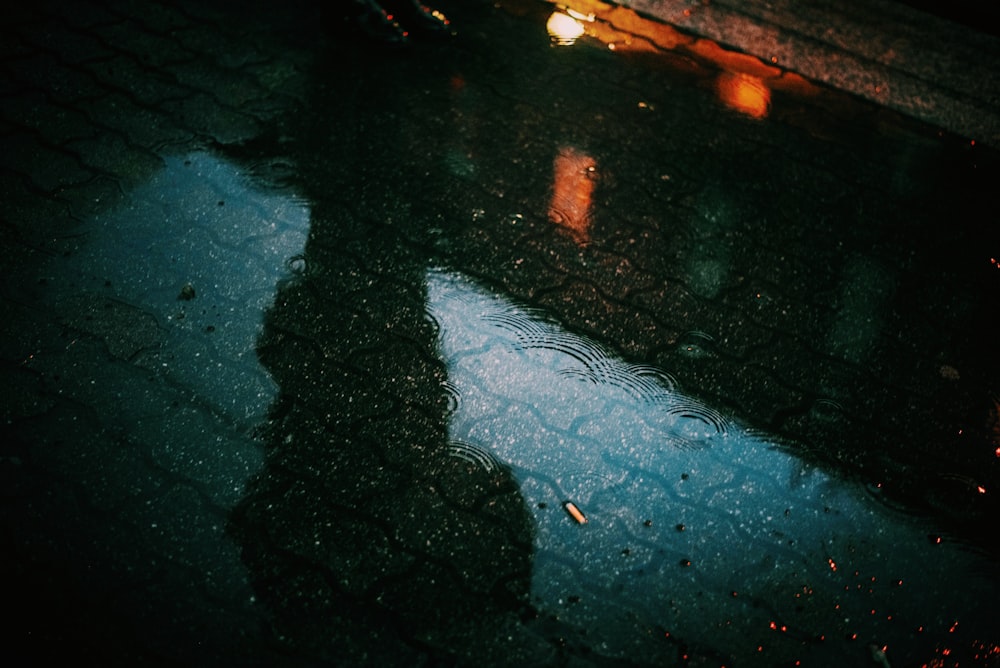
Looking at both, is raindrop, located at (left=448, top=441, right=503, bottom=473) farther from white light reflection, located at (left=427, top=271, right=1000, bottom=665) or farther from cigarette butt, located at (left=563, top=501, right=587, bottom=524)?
cigarette butt, located at (left=563, top=501, right=587, bottom=524)

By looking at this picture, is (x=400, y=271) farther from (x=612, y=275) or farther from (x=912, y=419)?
(x=912, y=419)

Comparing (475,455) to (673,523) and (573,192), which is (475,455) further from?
(573,192)

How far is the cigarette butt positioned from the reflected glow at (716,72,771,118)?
2.98m

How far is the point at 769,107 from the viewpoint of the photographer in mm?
4203

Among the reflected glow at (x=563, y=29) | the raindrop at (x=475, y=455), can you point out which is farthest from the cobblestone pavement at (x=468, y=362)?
the reflected glow at (x=563, y=29)

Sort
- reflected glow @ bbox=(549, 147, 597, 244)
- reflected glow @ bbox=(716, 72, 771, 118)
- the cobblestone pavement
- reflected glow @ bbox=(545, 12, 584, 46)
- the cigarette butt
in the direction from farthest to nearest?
reflected glow @ bbox=(545, 12, 584, 46) < reflected glow @ bbox=(716, 72, 771, 118) < reflected glow @ bbox=(549, 147, 597, 244) < the cigarette butt < the cobblestone pavement

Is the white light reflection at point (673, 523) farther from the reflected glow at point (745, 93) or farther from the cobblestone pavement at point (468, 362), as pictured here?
the reflected glow at point (745, 93)

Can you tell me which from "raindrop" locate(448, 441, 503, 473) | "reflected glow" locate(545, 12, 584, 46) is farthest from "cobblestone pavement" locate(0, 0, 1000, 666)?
"reflected glow" locate(545, 12, 584, 46)

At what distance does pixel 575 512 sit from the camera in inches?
89.0

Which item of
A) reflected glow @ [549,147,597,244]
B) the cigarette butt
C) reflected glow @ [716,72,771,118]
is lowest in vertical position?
the cigarette butt

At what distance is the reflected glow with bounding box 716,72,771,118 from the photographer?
416 cm

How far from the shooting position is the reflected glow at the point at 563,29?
176 inches

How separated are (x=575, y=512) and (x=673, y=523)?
346 mm

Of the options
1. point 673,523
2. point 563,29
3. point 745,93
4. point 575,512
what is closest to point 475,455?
point 575,512
